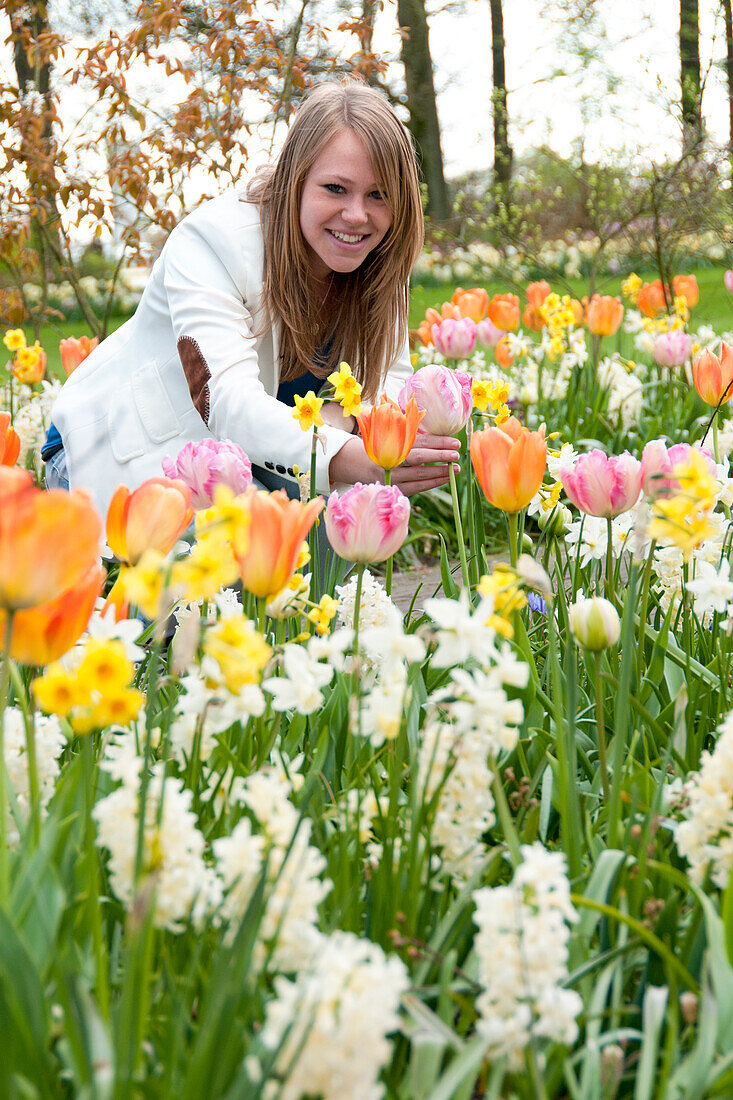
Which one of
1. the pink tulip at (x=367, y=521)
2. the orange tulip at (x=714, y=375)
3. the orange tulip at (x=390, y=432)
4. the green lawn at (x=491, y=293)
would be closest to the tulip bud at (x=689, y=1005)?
the pink tulip at (x=367, y=521)

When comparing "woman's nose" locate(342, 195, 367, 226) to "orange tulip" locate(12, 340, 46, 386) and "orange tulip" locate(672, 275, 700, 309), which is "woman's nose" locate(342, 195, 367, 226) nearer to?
"orange tulip" locate(12, 340, 46, 386)

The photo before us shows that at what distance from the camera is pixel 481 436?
1565mm

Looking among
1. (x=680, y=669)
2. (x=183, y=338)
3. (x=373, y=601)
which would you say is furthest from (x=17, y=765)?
(x=183, y=338)

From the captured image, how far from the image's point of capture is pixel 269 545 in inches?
40.1

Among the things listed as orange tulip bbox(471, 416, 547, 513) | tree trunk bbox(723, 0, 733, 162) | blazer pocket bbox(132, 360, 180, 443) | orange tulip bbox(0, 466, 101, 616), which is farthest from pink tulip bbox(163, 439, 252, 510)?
tree trunk bbox(723, 0, 733, 162)

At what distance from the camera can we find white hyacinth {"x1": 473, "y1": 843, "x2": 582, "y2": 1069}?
0.78 m

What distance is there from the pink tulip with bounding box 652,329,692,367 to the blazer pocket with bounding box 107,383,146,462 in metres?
2.46

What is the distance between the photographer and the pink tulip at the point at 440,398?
191cm

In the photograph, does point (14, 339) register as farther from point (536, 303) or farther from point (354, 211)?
point (536, 303)

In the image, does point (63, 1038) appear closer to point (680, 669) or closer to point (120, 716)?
point (120, 716)

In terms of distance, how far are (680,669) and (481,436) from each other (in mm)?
531

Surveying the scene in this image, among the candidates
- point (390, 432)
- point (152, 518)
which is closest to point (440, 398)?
point (390, 432)

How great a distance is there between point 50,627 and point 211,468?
2.46 ft

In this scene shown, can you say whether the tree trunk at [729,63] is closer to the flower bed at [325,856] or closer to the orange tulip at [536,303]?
the orange tulip at [536,303]
